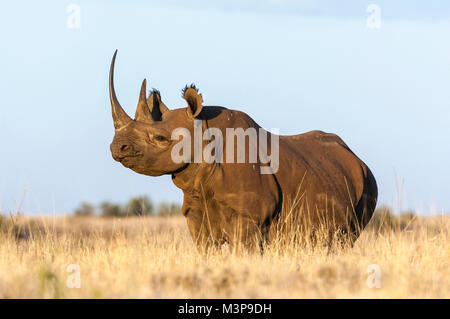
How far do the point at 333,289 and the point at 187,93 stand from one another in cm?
337

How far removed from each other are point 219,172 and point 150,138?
0.93 meters

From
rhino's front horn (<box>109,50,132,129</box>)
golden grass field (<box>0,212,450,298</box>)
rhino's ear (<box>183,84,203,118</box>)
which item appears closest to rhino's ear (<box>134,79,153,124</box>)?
rhino's front horn (<box>109,50,132,129</box>)

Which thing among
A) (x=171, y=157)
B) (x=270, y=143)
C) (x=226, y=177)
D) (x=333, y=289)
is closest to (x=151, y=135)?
(x=171, y=157)

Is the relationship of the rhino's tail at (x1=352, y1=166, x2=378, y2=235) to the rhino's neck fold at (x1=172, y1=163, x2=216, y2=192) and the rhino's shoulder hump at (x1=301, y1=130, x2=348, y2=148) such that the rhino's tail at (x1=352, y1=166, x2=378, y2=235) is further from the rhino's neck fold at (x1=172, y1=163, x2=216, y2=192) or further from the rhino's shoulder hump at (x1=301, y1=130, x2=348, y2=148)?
the rhino's neck fold at (x1=172, y1=163, x2=216, y2=192)

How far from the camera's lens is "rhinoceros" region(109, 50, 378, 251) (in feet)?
31.7

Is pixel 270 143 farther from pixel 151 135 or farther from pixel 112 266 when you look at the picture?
pixel 112 266

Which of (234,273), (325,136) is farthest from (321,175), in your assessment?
(234,273)

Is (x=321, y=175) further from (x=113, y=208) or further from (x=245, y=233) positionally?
(x=113, y=208)

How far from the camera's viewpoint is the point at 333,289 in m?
7.58

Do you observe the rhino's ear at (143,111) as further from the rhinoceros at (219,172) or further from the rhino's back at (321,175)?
the rhino's back at (321,175)

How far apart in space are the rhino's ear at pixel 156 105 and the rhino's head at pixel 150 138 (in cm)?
47
